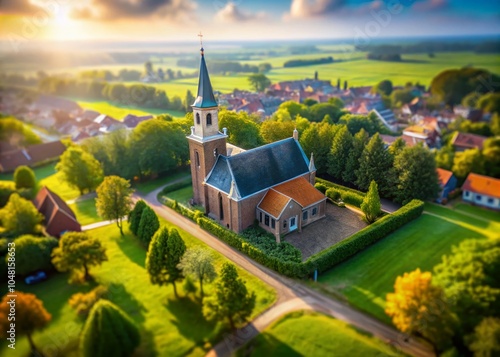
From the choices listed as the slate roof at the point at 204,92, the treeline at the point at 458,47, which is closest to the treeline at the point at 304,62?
the slate roof at the point at 204,92

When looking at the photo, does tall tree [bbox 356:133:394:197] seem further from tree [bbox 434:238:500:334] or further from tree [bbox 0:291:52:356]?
tree [bbox 0:291:52:356]

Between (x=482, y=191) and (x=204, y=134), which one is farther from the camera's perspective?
(x=204, y=134)

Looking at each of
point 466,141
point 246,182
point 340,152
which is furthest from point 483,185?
point 246,182

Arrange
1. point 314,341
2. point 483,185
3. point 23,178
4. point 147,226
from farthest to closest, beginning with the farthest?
1. point 23,178
2. point 147,226
3. point 483,185
4. point 314,341

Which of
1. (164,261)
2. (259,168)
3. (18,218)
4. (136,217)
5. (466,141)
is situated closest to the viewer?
(164,261)

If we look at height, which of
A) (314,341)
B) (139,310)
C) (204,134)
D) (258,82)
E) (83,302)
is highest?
(258,82)

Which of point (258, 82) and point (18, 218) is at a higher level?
point (258, 82)

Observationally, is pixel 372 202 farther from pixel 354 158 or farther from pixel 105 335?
pixel 105 335
